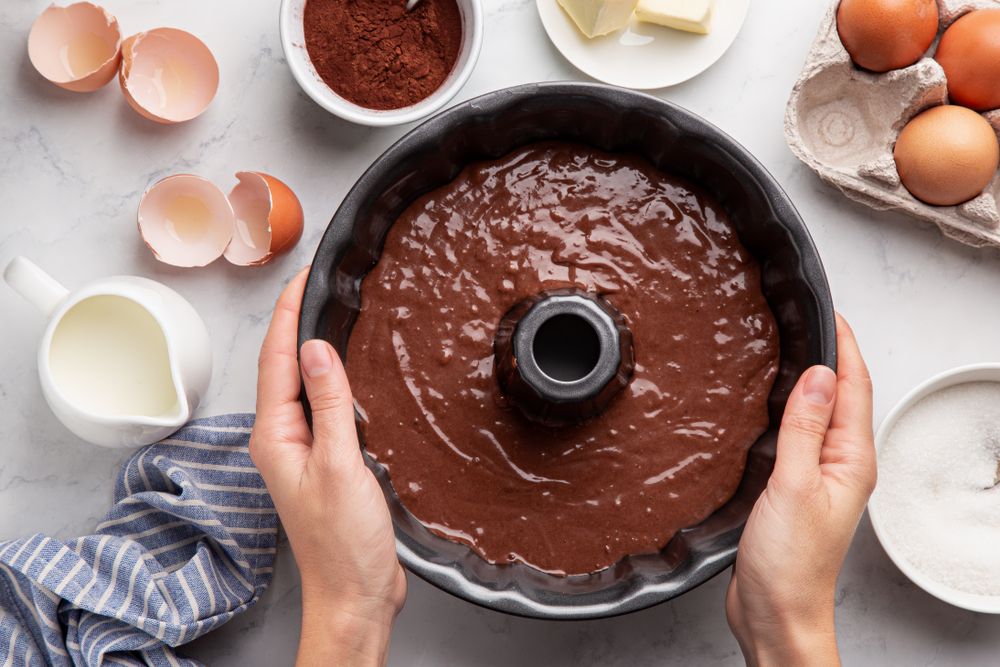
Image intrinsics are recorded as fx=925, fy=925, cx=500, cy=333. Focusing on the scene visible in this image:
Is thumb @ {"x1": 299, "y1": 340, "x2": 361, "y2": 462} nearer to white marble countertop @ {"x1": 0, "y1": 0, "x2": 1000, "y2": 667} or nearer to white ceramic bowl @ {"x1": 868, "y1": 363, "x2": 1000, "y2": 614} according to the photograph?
white marble countertop @ {"x1": 0, "y1": 0, "x2": 1000, "y2": 667}

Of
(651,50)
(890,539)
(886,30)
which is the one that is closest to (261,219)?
(651,50)

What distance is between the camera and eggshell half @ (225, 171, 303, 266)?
1702mm

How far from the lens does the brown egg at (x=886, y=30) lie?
169 centimetres

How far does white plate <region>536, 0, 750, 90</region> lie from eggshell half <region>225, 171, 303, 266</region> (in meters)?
0.61

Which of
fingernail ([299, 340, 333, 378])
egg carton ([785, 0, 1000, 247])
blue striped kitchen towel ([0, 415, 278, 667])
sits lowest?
blue striped kitchen towel ([0, 415, 278, 667])

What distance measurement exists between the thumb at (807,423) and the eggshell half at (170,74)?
1.23 metres

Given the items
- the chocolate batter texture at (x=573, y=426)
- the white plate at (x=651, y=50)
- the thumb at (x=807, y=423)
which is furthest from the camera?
the white plate at (x=651, y=50)

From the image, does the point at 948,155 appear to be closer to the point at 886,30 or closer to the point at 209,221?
the point at 886,30

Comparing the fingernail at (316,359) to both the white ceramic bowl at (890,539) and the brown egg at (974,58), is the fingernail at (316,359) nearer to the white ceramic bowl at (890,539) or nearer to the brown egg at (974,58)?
the white ceramic bowl at (890,539)

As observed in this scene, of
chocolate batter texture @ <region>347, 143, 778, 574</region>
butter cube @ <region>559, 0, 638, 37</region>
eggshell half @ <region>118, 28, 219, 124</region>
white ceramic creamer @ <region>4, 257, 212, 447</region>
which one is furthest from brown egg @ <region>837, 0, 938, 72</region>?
white ceramic creamer @ <region>4, 257, 212, 447</region>

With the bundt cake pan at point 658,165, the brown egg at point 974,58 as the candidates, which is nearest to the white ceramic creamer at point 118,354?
the bundt cake pan at point 658,165

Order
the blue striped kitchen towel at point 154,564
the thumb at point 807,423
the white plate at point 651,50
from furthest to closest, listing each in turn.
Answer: the white plate at point 651,50, the blue striped kitchen towel at point 154,564, the thumb at point 807,423

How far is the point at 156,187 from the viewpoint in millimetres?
1763

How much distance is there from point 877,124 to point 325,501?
1.28m
